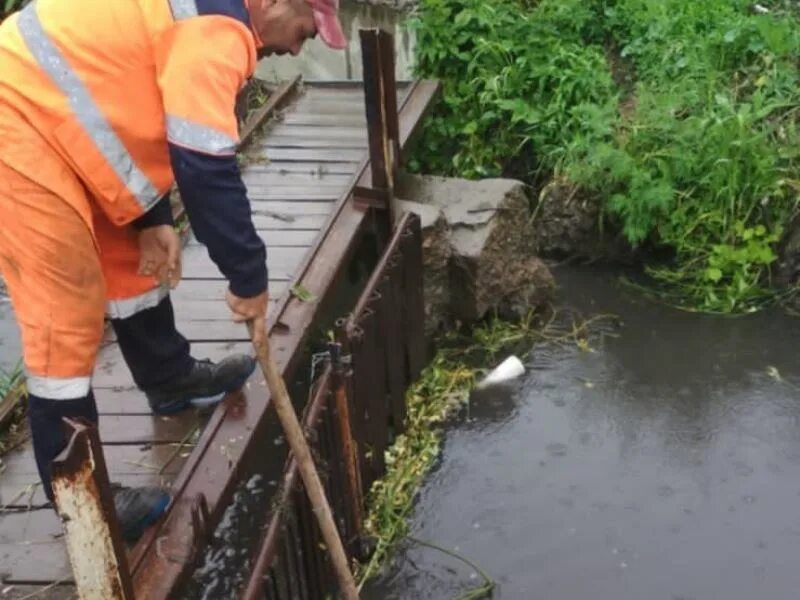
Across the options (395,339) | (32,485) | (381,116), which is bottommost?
(395,339)

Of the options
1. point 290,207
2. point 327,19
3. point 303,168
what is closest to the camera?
point 327,19

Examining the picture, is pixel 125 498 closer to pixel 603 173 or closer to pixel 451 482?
pixel 451 482

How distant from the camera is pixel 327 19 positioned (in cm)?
297

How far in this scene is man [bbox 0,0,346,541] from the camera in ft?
9.06

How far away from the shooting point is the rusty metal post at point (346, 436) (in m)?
3.70

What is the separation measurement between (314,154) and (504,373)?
1.69 m

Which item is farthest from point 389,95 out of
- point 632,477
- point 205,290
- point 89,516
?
point 89,516

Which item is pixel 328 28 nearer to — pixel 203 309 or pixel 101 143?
pixel 101 143

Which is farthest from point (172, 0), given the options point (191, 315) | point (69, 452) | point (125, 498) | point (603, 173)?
point (603, 173)

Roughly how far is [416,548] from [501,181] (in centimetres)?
250

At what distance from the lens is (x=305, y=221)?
5.35 metres

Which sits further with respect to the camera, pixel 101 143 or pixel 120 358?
pixel 120 358

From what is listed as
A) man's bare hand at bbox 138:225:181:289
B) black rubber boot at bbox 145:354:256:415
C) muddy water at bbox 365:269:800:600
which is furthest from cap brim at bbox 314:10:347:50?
muddy water at bbox 365:269:800:600

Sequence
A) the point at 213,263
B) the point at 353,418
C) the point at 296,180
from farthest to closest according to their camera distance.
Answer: the point at 296,180 → the point at 213,263 → the point at 353,418
